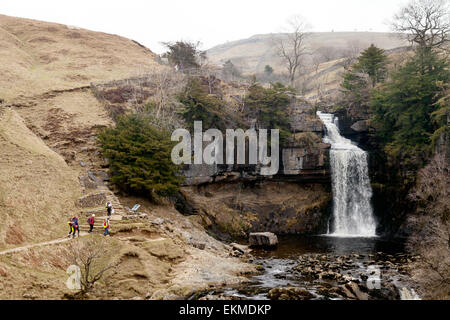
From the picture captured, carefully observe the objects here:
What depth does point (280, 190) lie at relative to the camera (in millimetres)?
42344

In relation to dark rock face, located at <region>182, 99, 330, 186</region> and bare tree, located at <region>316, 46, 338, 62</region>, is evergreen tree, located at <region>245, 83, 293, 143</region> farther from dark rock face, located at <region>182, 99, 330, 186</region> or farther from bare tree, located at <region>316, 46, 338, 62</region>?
bare tree, located at <region>316, 46, 338, 62</region>

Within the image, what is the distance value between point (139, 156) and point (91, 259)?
14.9 meters

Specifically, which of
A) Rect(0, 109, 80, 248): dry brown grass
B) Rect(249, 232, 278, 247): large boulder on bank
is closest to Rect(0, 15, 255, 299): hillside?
Rect(0, 109, 80, 248): dry brown grass

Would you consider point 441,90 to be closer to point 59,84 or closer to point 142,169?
point 142,169

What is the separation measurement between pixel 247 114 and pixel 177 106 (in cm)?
934

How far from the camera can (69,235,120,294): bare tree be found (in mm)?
15617

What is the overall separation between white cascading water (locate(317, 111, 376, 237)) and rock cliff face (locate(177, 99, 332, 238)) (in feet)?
3.68

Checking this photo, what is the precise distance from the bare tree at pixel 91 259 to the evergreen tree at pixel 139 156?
10.7 m

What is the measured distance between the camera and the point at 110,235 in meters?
20.2

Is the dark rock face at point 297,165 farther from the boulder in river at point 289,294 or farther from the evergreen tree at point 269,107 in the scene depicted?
the boulder in river at point 289,294

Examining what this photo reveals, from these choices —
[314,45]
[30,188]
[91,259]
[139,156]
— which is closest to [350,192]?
[139,156]

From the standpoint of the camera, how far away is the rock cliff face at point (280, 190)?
3853 cm

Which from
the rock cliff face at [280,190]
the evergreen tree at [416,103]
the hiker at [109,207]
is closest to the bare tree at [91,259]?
the hiker at [109,207]
